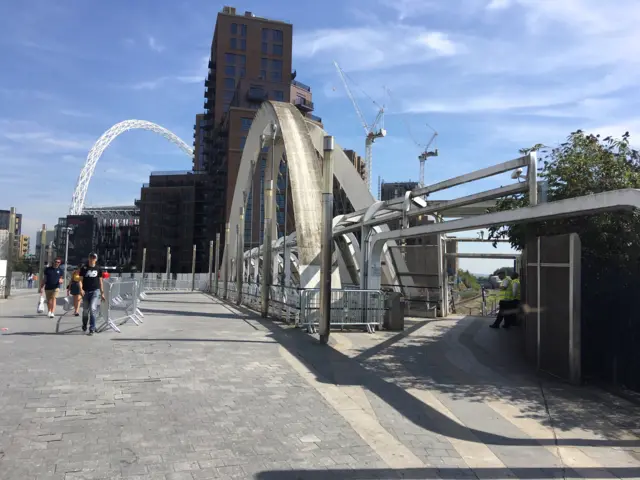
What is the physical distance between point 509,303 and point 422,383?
28.3 feet

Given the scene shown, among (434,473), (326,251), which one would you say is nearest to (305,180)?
(326,251)

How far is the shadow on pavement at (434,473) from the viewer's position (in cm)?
427

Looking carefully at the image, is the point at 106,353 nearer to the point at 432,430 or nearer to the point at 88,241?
the point at 432,430

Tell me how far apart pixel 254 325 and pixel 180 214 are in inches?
3332

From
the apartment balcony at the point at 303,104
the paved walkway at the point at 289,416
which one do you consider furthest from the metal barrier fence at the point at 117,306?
the apartment balcony at the point at 303,104

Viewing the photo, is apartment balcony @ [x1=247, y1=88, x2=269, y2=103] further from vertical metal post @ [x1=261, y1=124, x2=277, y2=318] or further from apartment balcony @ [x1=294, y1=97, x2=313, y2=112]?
vertical metal post @ [x1=261, y1=124, x2=277, y2=318]

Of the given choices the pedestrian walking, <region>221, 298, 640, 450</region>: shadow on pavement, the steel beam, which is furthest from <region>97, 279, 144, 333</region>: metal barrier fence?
the steel beam

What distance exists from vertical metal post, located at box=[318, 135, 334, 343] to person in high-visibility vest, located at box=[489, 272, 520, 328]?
6844 millimetres

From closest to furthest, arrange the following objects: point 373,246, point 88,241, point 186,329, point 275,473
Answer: point 275,473 < point 186,329 < point 373,246 < point 88,241

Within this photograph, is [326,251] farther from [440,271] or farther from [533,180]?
[440,271]

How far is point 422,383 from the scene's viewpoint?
800 centimetres

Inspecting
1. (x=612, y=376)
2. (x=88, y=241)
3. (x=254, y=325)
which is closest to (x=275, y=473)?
(x=612, y=376)

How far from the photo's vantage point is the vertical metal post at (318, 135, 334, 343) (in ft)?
37.0

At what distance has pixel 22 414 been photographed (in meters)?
5.51
